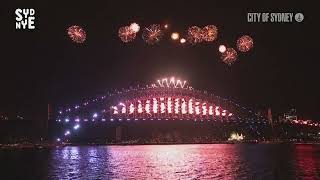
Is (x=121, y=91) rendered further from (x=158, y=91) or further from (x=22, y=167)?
(x=22, y=167)

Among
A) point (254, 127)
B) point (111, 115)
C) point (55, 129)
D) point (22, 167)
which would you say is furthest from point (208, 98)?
point (22, 167)

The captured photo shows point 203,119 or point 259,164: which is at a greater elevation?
point 203,119

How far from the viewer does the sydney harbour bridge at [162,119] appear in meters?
104

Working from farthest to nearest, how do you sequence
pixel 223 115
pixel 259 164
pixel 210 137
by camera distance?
pixel 223 115
pixel 210 137
pixel 259 164

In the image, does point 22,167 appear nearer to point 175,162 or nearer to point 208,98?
point 175,162

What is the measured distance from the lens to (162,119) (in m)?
109

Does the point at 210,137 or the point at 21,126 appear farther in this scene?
the point at 210,137

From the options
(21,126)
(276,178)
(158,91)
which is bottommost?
(276,178)

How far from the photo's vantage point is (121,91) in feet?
391

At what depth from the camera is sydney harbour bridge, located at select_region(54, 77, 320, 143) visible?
104m

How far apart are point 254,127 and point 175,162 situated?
77.3 m

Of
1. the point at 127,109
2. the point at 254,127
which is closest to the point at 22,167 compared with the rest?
the point at 127,109

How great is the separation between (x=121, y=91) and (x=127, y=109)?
21.3 ft

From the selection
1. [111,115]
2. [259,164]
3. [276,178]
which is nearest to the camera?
[276,178]
